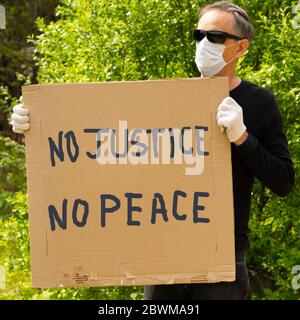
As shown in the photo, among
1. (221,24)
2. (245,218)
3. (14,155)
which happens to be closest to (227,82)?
(221,24)

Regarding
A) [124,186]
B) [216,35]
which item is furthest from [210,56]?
[124,186]

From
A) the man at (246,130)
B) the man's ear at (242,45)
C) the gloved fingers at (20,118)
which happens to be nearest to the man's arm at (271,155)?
the man at (246,130)

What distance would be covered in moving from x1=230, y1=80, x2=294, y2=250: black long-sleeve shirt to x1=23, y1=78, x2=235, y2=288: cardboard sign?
0.43 feet

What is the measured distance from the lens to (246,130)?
2.58 meters

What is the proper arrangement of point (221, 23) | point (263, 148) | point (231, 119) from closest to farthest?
point (231, 119), point (263, 148), point (221, 23)

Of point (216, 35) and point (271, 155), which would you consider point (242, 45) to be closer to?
point (216, 35)

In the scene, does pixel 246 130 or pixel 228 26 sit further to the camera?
pixel 228 26

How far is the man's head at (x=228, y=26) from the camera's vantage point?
2.70m

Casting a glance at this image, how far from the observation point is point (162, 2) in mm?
4113

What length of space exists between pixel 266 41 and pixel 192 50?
39 cm

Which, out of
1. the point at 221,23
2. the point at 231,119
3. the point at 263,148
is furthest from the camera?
the point at 221,23

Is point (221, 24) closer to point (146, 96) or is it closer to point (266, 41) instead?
point (146, 96)

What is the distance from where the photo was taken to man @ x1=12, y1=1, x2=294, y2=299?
A: 256cm

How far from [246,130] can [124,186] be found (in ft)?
1.47
